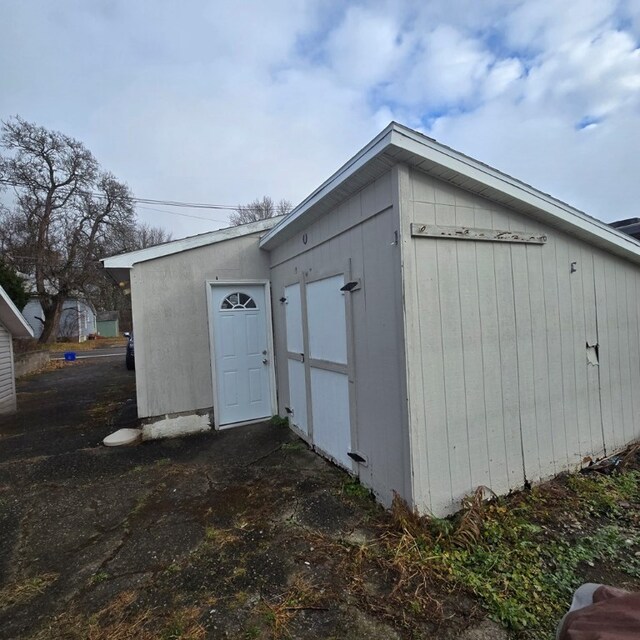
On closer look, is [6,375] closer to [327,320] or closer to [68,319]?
[327,320]

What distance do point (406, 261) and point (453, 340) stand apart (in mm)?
750

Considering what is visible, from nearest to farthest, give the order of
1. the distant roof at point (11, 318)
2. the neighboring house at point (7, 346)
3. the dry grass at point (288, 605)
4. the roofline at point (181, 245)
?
the dry grass at point (288, 605), the roofline at point (181, 245), the distant roof at point (11, 318), the neighboring house at point (7, 346)

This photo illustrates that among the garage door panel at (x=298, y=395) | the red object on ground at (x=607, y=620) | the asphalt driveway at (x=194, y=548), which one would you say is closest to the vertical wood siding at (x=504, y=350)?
the asphalt driveway at (x=194, y=548)

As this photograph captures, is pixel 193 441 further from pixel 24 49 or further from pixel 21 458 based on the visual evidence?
pixel 24 49

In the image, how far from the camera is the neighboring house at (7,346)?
280 inches

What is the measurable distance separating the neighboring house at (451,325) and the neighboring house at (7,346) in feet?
15.5

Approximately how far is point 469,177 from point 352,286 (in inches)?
49.3

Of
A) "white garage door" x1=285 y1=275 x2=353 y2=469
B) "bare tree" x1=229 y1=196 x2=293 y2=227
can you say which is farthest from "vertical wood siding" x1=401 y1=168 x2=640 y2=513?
"bare tree" x1=229 y1=196 x2=293 y2=227

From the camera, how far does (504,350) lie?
9.63ft

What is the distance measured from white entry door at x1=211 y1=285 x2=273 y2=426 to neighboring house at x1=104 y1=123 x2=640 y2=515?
0.89 m

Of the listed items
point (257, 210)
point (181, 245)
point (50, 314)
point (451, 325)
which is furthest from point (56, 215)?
point (451, 325)

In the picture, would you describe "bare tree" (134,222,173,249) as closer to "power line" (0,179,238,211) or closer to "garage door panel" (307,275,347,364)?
"power line" (0,179,238,211)

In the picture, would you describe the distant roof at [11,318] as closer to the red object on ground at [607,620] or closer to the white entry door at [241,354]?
the white entry door at [241,354]

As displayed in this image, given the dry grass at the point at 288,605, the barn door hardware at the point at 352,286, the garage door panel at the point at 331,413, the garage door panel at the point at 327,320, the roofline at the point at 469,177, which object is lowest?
the dry grass at the point at 288,605
